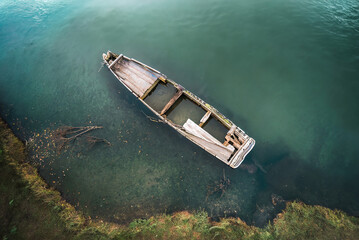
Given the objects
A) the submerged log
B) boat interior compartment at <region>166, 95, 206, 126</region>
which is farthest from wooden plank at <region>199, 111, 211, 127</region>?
the submerged log

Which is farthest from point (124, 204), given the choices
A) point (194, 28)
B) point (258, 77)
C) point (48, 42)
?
point (48, 42)

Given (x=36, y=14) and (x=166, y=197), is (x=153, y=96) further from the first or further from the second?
(x=36, y=14)

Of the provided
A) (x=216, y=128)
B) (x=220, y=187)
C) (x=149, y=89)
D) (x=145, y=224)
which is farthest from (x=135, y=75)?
(x=145, y=224)

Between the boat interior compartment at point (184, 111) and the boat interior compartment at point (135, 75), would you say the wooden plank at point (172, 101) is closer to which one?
the boat interior compartment at point (184, 111)

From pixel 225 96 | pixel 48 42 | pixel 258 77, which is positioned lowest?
pixel 225 96

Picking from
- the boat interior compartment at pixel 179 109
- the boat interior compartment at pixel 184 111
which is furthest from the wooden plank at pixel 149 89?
the boat interior compartment at pixel 184 111

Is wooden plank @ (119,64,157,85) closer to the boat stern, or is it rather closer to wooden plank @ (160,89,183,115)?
wooden plank @ (160,89,183,115)
